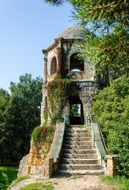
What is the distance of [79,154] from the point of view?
57.7 ft

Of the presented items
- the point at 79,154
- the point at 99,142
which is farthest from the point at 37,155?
the point at 99,142

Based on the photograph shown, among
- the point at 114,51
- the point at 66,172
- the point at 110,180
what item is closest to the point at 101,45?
the point at 114,51

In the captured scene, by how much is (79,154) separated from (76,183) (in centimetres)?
398

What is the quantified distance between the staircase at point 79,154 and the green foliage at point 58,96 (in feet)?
7.70

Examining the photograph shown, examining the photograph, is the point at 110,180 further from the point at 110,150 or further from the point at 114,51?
the point at 114,51

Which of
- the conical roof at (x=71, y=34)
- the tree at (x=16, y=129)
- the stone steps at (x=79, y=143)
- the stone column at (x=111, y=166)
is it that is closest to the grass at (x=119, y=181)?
the stone column at (x=111, y=166)

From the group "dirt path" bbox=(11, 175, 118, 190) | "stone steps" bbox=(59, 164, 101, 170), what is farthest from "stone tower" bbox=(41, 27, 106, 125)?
"dirt path" bbox=(11, 175, 118, 190)

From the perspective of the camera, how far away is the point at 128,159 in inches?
591

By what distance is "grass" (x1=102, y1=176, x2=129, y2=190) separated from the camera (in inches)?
506

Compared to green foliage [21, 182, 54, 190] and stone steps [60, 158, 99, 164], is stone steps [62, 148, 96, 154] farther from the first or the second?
green foliage [21, 182, 54, 190]

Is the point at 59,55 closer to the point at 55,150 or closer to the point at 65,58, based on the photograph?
the point at 65,58

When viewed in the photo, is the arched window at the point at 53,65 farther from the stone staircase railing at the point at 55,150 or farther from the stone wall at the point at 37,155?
the stone wall at the point at 37,155

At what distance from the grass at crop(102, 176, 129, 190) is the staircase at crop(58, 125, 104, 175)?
1160 millimetres

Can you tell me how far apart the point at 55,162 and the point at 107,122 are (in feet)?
17.7
